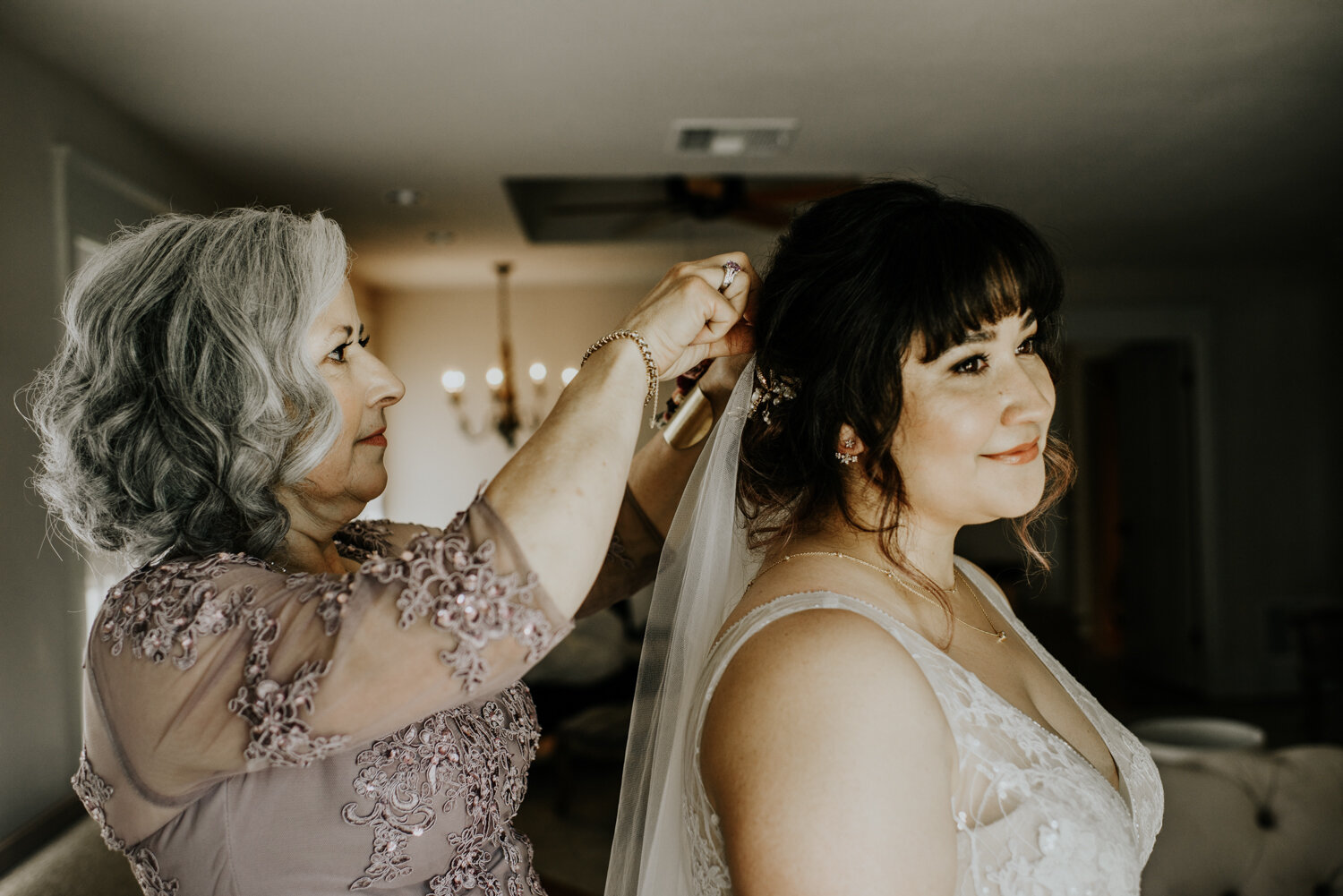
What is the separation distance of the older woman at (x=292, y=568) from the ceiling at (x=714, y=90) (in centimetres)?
A: 168

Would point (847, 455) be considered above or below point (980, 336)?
below

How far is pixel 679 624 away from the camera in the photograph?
4.19ft

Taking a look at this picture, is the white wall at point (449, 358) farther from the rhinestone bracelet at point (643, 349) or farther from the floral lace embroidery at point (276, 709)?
the floral lace embroidery at point (276, 709)

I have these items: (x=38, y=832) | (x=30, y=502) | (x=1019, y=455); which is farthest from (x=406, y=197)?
(x=1019, y=455)

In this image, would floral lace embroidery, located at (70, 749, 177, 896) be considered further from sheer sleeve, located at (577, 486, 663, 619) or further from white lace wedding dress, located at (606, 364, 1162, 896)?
sheer sleeve, located at (577, 486, 663, 619)

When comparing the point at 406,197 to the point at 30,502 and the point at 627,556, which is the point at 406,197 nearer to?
the point at 30,502

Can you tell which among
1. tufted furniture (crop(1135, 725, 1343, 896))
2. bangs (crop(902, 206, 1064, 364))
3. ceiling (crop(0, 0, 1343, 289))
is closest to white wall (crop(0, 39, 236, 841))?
ceiling (crop(0, 0, 1343, 289))

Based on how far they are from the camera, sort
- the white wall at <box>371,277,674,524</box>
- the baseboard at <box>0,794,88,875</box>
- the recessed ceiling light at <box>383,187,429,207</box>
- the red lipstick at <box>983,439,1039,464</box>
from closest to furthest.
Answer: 1. the red lipstick at <box>983,439,1039,464</box>
2. the baseboard at <box>0,794,88,875</box>
3. the recessed ceiling light at <box>383,187,429,207</box>
4. the white wall at <box>371,277,674,524</box>

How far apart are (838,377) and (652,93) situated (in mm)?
2346

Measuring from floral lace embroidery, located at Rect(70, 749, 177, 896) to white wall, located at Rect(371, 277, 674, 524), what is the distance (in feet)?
19.6

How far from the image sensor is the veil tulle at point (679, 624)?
4.06 feet

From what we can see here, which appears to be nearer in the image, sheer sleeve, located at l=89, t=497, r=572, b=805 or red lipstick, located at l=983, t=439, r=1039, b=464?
sheer sleeve, located at l=89, t=497, r=572, b=805

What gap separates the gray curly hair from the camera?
107cm

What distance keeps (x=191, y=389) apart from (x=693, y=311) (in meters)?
0.57
